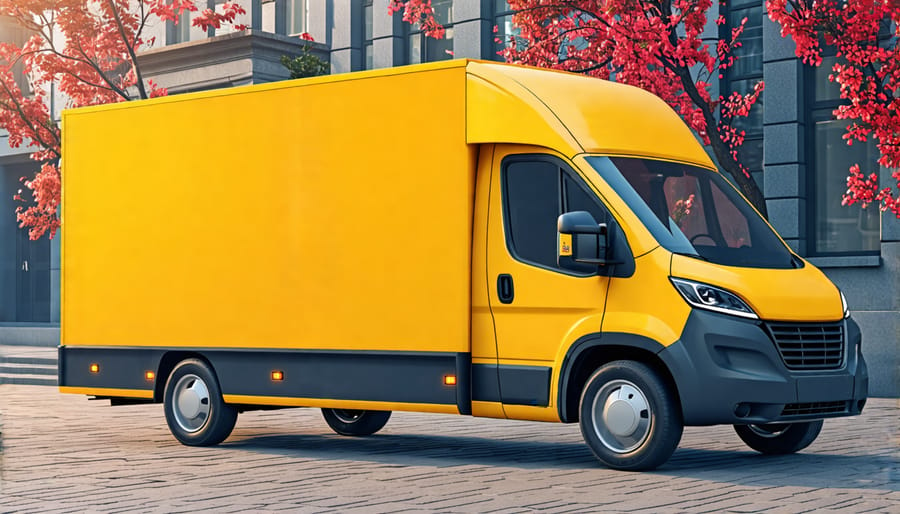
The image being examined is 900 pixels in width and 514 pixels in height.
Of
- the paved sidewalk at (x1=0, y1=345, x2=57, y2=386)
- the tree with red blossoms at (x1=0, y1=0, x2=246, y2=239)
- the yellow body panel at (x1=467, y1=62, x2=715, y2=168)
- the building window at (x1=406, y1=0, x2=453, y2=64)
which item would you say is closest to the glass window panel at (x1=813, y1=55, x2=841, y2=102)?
the building window at (x1=406, y1=0, x2=453, y2=64)

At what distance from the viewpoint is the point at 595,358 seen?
1027 centimetres

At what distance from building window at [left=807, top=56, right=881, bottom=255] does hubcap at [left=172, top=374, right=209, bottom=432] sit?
1073cm

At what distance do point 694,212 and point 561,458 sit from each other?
228 centimetres

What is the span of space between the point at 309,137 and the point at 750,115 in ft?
35.6

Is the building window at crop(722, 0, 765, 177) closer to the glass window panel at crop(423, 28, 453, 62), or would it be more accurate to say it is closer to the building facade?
the building facade

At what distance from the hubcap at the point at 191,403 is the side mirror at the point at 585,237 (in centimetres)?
403

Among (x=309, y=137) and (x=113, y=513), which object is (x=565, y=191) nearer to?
(x=309, y=137)

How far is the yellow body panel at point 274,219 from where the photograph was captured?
1073 centimetres

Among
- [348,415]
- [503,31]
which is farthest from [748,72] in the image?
[348,415]

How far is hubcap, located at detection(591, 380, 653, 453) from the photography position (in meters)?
9.79

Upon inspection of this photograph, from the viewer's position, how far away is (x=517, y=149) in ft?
34.5

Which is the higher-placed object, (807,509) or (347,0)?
(347,0)

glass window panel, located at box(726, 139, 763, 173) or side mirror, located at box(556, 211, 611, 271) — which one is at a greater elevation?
glass window panel, located at box(726, 139, 763, 173)

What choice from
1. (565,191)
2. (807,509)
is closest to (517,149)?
(565,191)
